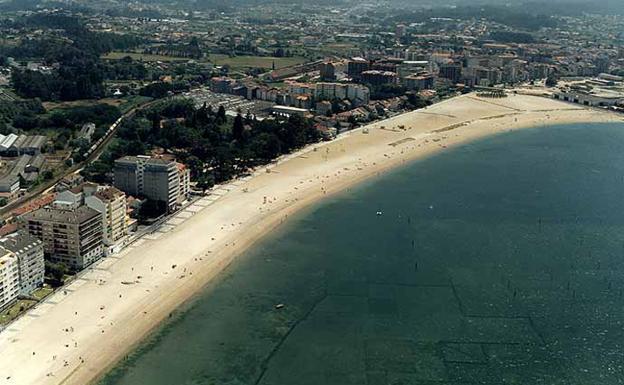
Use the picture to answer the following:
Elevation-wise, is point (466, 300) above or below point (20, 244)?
below

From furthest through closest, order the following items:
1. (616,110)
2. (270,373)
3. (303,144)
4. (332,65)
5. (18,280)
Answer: (332,65)
(616,110)
(303,144)
(18,280)
(270,373)

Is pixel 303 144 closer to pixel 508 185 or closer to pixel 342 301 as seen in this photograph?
pixel 508 185

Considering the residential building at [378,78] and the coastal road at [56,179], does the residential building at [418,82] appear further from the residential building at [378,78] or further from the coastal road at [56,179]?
the coastal road at [56,179]

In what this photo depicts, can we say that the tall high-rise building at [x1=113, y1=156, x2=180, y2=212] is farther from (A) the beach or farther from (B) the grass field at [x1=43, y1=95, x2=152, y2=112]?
(B) the grass field at [x1=43, y1=95, x2=152, y2=112]

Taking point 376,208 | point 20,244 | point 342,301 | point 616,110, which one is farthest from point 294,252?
point 616,110

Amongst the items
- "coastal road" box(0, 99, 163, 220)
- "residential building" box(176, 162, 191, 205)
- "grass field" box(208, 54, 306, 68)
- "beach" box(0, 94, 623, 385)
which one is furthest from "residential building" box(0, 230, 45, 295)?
"grass field" box(208, 54, 306, 68)

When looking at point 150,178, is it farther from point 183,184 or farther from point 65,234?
point 65,234
